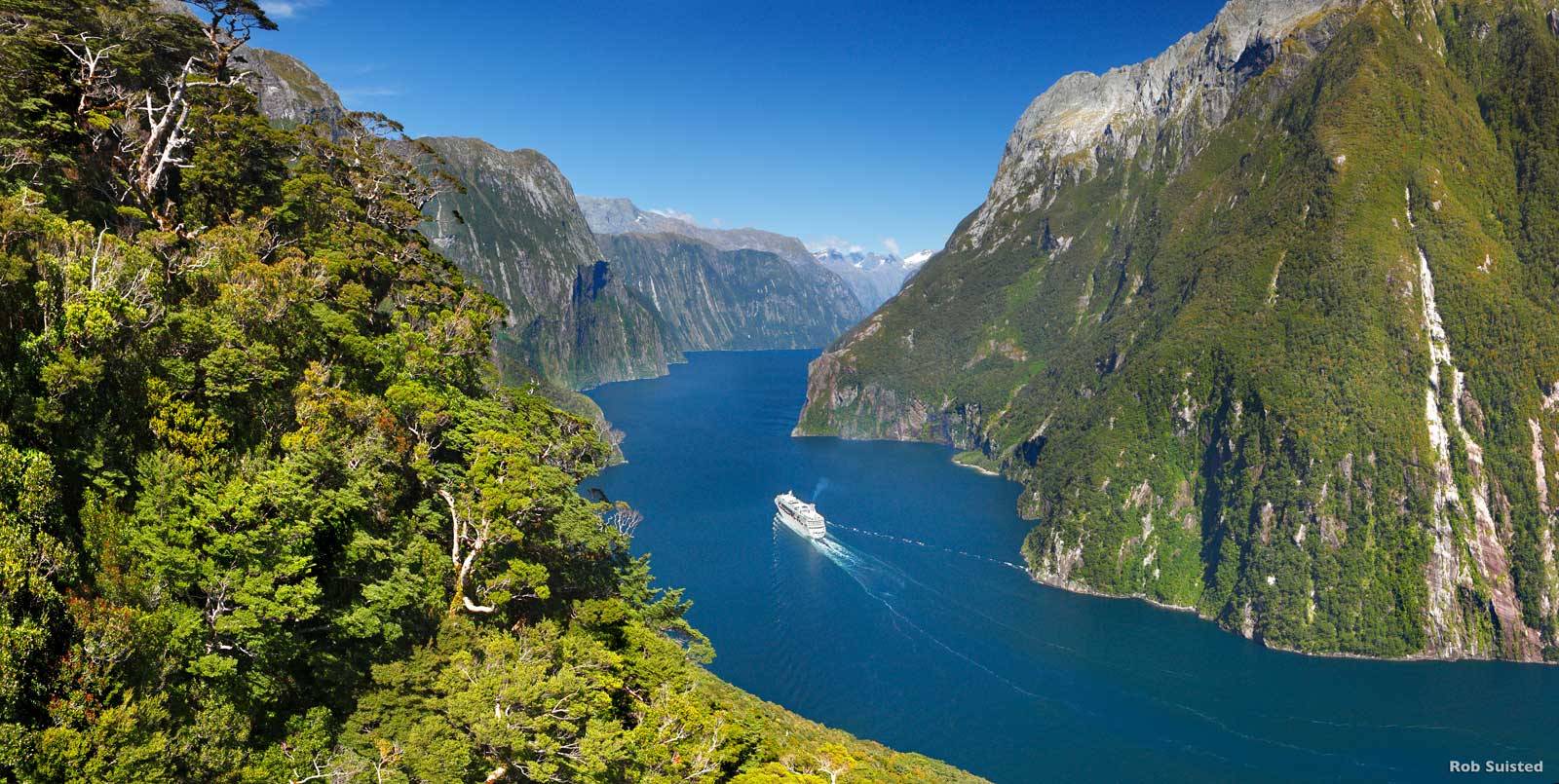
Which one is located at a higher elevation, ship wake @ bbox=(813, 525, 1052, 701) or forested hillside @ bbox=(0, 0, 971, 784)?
forested hillside @ bbox=(0, 0, 971, 784)

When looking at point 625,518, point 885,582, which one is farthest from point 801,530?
point 625,518

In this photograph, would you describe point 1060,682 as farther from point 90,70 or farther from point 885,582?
point 90,70

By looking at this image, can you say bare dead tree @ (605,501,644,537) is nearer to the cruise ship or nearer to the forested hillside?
the forested hillside

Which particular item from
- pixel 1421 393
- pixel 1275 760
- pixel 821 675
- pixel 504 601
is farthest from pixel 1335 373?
pixel 504 601

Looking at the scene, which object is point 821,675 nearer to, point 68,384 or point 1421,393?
point 68,384

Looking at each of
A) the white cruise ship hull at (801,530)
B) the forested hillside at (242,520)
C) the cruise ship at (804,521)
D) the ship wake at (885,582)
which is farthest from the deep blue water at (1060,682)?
the forested hillside at (242,520)

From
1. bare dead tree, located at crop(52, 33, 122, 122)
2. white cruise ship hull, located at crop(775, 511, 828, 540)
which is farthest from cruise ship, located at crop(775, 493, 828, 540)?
bare dead tree, located at crop(52, 33, 122, 122)
